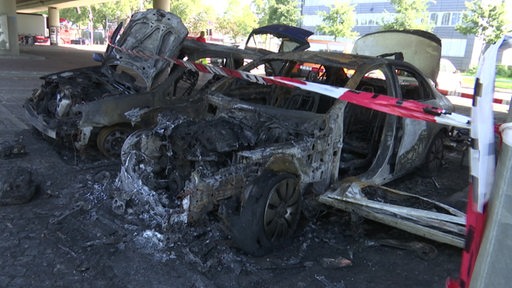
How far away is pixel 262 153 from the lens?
356cm

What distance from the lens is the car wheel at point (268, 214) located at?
3396 mm

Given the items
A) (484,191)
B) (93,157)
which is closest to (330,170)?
(484,191)

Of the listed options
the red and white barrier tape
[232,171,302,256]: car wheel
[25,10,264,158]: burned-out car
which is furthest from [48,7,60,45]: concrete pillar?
[232,171,302,256]: car wheel

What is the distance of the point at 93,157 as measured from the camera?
6.13 m

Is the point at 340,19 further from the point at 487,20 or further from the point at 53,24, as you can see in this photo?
the point at 53,24

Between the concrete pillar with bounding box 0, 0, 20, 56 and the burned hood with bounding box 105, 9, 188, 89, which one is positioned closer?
the burned hood with bounding box 105, 9, 188, 89

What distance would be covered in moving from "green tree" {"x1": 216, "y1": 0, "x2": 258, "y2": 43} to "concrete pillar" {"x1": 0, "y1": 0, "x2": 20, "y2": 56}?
3780cm

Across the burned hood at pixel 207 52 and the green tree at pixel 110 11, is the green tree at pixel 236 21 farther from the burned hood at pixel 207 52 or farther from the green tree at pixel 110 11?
the burned hood at pixel 207 52

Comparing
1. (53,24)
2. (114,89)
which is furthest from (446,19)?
(114,89)

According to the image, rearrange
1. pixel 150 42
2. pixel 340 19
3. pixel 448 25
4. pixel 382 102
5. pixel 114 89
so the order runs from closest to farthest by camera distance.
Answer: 1. pixel 382 102
2. pixel 114 89
3. pixel 150 42
4. pixel 340 19
5. pixel 448 25

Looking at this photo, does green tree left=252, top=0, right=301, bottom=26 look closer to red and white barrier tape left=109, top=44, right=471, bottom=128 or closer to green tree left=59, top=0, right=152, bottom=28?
green tree left=59, top=0, right=152, bottom=28

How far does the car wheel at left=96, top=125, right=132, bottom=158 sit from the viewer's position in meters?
5.94

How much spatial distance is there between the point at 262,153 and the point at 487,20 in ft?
106

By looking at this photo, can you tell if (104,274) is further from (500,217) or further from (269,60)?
(269,60)
